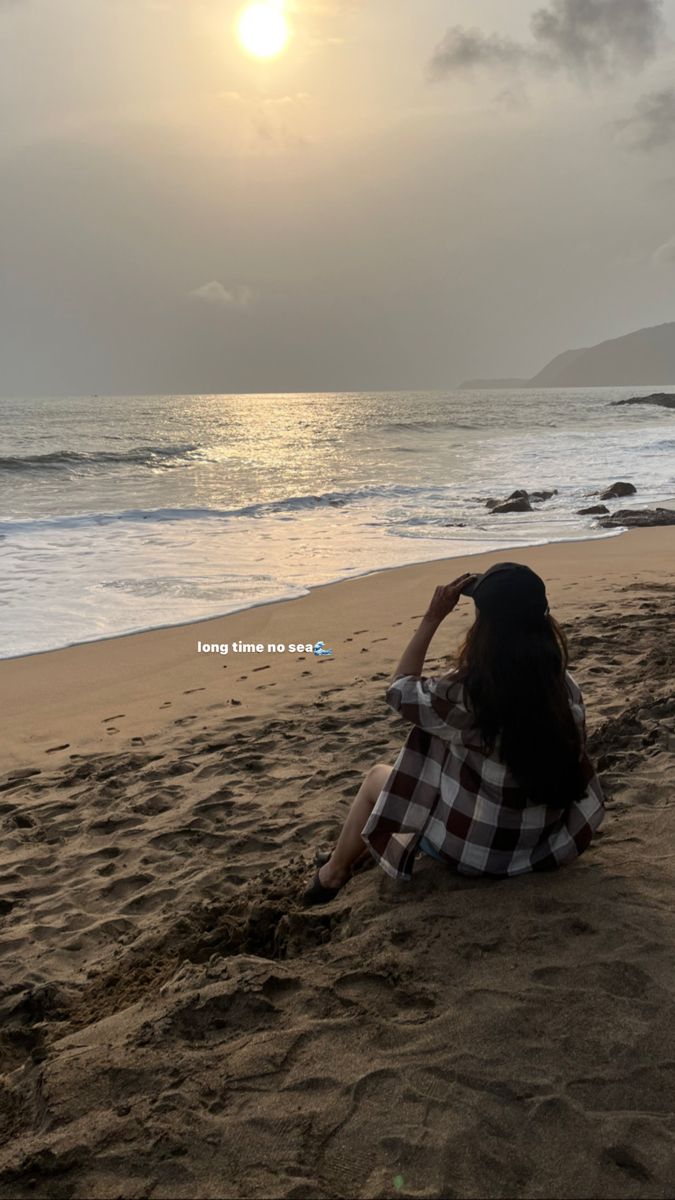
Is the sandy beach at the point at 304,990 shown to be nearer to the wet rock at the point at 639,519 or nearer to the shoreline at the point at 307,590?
the shoreline at the point at 307,590

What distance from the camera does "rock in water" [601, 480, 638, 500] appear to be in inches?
680

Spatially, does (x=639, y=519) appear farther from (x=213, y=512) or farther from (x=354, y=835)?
(x=354, y=835)

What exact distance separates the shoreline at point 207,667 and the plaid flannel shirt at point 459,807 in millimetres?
2675

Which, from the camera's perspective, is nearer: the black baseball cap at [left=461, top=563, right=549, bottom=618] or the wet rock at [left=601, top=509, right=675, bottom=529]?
the black baseball cap at [left=461, top=563, right=549, bottom=618]

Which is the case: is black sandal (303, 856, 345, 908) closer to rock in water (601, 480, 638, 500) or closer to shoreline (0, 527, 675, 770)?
shoreline (0, 527, 675, 770)

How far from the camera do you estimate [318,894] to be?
10.4 feet

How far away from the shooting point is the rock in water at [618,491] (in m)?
17.3

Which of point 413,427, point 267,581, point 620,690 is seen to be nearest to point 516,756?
point 620,690

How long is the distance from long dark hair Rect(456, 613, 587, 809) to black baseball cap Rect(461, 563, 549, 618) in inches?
1.1

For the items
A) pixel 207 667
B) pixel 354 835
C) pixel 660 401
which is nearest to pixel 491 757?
pixel 354 835

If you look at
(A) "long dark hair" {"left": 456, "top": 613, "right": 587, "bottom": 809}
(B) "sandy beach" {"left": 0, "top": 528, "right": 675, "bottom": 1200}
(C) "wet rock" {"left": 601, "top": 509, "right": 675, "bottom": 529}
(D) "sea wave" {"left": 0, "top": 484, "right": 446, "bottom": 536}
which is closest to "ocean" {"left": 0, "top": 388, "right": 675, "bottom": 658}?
(D) "sea wave" {"left": 0, "top": 484, "right": 446, "bottom": 536}

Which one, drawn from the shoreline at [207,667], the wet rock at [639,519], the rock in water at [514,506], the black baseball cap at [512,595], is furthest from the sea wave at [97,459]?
the black baseball cap at [512,595]

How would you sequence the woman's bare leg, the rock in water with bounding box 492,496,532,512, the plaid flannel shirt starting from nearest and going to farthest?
the plaid flannel shirt, the woman's bare leg, the rock in water with bounding box 492,496,532,512

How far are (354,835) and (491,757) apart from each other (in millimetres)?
702
